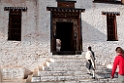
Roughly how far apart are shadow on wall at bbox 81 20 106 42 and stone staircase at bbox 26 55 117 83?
2.04m

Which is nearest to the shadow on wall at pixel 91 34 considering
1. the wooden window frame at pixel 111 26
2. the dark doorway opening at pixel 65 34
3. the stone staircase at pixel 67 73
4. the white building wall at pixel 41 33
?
the white building wall at pixel 41 33

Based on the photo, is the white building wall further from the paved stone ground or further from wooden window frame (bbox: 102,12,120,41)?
the paved stone ground

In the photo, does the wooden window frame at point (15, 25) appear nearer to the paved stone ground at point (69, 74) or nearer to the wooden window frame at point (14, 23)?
the wooden window frame at point (14, 23)

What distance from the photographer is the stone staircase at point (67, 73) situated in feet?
33.7

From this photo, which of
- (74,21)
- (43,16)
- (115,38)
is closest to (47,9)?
(43,16)

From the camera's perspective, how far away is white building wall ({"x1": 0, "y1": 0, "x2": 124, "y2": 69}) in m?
13.2

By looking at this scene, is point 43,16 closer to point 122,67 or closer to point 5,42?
point 5,42

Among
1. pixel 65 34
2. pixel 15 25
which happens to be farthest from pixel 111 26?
pixel 15 25

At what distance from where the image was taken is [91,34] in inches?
554

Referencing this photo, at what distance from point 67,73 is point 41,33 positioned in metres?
3.66

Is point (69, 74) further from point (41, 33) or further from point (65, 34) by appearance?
point (65, 34)

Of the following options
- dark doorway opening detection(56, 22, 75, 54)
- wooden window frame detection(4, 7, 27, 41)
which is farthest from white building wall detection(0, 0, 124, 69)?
dark doorway opening detection(56, 22, 75, 54)

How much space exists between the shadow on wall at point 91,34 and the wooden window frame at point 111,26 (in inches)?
22.6

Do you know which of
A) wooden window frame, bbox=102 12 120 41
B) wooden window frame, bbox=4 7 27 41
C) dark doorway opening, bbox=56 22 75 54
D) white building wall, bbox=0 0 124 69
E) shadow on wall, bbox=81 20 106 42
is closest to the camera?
white building wall, bbox=0 0 124 69
